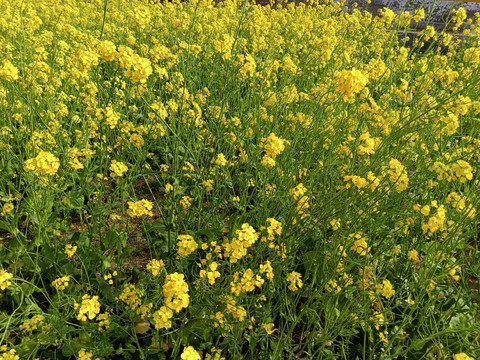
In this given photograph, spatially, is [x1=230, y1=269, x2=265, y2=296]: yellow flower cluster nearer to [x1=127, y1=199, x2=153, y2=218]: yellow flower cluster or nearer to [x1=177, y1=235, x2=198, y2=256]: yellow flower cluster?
[x1=177, y1=235, x2=198, y2=256]: yellow flower cluster

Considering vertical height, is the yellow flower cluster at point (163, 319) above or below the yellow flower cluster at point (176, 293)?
below

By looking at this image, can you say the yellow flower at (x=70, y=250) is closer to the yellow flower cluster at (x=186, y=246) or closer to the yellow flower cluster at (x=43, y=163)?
the yellow flower cluster at (x=43, y=163)

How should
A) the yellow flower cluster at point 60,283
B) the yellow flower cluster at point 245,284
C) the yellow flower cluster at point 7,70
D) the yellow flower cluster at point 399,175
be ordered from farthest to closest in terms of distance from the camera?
the yellow flower cluster at point 7,70
the yellow flower cluster at point 399,175
the yellow flower cluster at point 60,283
the yellow flower cluster at point 245,284

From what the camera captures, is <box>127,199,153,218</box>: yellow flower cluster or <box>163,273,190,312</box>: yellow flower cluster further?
<box>127,199,153,218</box>: yellow flower cluster

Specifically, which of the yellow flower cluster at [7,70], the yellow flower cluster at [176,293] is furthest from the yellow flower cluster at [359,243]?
the yellow flower cluster at [7,70]

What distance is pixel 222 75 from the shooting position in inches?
145

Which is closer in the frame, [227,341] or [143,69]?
[227,341]

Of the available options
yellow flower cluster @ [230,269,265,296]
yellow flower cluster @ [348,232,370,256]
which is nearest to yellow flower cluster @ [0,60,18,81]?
yellow flower cluster @ [230,269,265,296]

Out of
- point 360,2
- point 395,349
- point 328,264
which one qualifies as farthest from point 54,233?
point 360,2

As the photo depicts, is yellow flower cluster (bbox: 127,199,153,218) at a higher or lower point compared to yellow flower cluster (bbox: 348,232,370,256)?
lower

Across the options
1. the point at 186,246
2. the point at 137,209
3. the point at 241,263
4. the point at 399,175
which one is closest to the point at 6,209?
the point at 137,209

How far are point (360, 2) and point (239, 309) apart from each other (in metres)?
12.8

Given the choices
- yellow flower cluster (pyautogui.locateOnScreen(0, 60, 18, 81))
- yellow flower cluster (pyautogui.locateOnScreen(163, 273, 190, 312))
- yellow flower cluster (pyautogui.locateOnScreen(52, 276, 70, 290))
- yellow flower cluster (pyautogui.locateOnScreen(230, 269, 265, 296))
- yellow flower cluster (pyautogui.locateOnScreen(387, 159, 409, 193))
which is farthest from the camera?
yellow flower cluster (pyautogui.locateOnScreen(0, 60, 18, 81))

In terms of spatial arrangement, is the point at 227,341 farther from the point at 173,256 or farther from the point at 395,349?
the point at 395,349
